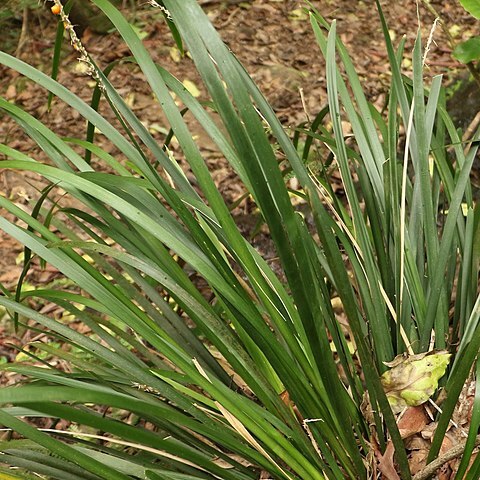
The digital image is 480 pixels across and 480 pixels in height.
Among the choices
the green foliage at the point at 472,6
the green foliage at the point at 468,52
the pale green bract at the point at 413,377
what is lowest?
the pale green bract at the point at 413,377

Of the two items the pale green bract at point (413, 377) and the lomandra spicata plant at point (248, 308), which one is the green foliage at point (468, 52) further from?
the pale green bract at point (413, 377)

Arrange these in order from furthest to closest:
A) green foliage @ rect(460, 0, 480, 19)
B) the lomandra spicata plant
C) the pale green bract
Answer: green foliage @ rect(460, 0, 480, 19) → the pale green bract → the lomandra spicata plant

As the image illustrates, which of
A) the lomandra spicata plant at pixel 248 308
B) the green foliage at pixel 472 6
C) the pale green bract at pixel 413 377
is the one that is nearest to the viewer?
the lomandra spicata plant at pixel 248 308

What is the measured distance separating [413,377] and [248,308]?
1.09 ft

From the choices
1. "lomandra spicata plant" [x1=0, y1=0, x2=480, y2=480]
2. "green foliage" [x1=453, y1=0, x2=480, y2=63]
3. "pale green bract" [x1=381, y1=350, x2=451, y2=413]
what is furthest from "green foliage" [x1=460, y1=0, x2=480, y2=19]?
"pale green bract" [x1=381, y1=350, x2=451, y2=413]

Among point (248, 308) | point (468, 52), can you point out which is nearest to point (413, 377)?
point (248, 308)

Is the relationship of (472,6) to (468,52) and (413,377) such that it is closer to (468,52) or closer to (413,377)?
(468,52)

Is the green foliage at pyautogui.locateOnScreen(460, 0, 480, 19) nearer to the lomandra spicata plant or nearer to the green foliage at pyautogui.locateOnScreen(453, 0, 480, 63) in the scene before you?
the green foliage at pyautogui.locateOnScreen(453, 0, 480, 63)

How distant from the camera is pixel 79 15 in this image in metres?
3.36

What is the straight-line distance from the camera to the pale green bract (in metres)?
1.10

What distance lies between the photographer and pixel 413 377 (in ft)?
3.65

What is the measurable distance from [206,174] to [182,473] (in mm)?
Answer: 529

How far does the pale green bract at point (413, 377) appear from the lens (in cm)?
110

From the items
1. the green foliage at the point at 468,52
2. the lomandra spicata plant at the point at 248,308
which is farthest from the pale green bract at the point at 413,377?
the green foliage at the point at 468,52
